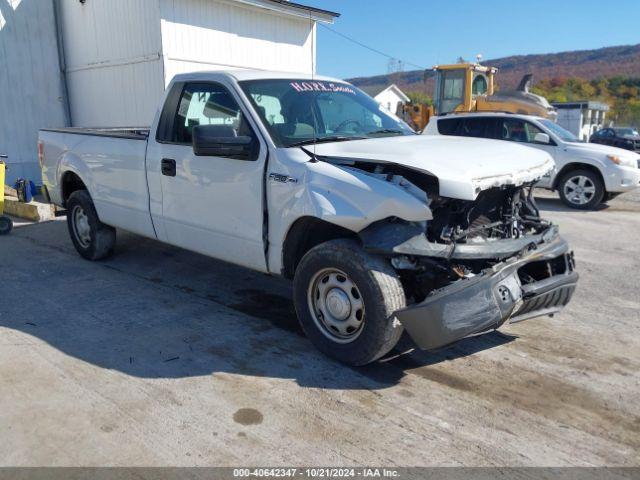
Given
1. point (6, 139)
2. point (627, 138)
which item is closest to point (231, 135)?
point (6, 139)

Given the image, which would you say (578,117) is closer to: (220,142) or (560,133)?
(560,133)

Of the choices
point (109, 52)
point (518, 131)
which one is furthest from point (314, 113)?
point (109, 52)

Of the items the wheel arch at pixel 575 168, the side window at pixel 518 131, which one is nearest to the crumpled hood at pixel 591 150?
the wheel arch at pixel 575 168

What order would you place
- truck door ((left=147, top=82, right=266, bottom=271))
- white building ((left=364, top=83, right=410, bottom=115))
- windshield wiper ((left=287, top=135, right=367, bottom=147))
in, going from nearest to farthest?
1. windshield wiper ((left=287, top=135, right=367, bottom=147))
2. truck door ((left=147, top=82, right=266, bottom=271))
3. white building ((left=364, top=83, right=410, bottom=115))

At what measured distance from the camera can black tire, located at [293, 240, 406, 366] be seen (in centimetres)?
357

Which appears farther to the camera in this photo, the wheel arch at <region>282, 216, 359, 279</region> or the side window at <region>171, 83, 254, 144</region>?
the side window at <region>171, 83, 254, 144</region>

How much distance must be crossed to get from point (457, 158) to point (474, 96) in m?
13.2

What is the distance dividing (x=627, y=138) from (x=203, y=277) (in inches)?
1007

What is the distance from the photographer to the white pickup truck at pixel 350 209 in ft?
11.5

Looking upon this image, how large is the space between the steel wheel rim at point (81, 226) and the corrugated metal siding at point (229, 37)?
5003mm

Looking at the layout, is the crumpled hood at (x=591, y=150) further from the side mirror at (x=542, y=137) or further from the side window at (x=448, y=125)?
the side window at (x=448, y=125)

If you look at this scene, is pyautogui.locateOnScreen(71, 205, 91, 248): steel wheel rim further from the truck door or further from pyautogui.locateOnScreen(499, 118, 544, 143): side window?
pyautogui.locateOnScreen(499, 118, 544, 143): side window

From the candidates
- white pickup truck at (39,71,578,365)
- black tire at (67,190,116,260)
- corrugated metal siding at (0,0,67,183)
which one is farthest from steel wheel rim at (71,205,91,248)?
corrugated metal siding at (0,0,67,183)

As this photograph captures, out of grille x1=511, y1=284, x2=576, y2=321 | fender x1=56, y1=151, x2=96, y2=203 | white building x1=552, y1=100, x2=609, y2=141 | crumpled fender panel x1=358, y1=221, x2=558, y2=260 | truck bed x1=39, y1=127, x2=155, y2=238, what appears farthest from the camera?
white building x1=552, y1=100, x2=609, y2=141
